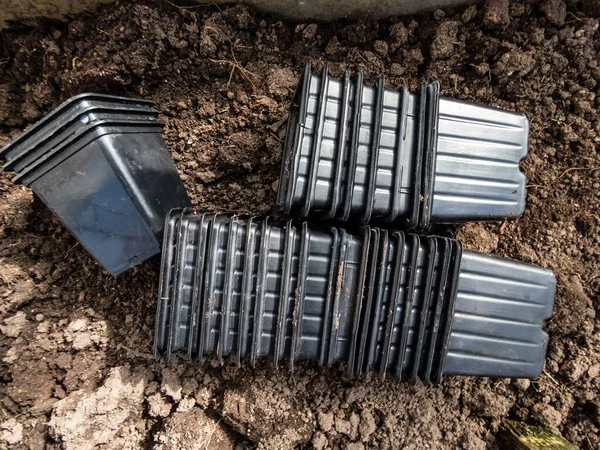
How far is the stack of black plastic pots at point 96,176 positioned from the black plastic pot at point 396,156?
663 millimetres

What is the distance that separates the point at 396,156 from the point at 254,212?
2.69 feet

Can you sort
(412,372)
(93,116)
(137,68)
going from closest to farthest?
1. (93,116)
2. (412,372)
3. (137,68)

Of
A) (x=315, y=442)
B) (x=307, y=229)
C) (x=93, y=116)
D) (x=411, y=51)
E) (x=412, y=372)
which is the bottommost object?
(x=315, y=442)

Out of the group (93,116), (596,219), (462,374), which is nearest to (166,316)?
(93,116)

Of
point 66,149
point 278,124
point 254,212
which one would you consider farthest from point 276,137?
point 66,149

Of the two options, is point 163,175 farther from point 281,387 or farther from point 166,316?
point 281,387

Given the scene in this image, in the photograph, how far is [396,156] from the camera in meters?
1.89

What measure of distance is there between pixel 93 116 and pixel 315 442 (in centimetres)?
190

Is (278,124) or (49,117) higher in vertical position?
(278,124)

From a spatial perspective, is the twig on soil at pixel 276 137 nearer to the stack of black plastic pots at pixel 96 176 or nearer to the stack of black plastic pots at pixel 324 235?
the stack of black plastic pots at pixel 324 235

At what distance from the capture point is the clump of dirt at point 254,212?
2.07 m

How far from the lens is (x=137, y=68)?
2.10m

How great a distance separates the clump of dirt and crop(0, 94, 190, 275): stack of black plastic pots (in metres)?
0.33

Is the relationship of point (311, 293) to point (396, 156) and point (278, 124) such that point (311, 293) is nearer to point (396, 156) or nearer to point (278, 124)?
point (396, 156)
